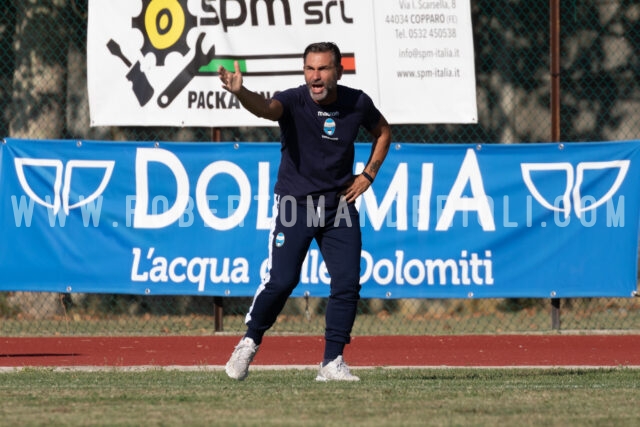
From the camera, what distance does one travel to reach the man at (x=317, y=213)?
802 centimetres

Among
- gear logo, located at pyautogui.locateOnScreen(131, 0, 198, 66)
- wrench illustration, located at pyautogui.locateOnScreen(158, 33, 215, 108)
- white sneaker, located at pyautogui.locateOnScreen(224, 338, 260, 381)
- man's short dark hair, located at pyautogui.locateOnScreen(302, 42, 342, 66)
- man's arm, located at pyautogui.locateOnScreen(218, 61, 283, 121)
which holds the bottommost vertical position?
white sneaker, located at pyautogui.locateOnScreen(224, 338, 260, 381)

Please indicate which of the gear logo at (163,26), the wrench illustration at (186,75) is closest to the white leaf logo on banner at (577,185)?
the wrench illustration at (186,75)

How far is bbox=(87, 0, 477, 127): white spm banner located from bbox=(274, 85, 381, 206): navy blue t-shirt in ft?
16.7

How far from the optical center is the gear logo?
13.3 m

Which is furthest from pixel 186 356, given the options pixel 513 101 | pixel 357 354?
pixel 513 101

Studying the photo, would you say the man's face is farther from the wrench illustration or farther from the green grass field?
the wrench illustration

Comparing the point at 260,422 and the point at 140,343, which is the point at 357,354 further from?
the point at 260,422

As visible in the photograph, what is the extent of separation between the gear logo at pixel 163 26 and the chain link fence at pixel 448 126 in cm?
164

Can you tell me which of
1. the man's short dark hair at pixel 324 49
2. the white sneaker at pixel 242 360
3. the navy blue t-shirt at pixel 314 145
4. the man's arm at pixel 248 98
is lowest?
the white sneaker at pixel 242 360

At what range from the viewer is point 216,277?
12.9m

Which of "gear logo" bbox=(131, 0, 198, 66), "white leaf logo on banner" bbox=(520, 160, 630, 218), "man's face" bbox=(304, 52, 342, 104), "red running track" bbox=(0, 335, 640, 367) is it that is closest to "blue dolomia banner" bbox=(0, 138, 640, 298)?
"white leaf logo on banner" bbox=(520, 160, 630, 218)

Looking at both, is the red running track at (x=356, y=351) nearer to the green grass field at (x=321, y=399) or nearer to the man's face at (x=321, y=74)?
the green grass field at (x=321, y=399)

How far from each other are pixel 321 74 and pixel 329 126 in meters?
0.34

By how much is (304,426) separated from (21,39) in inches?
420
